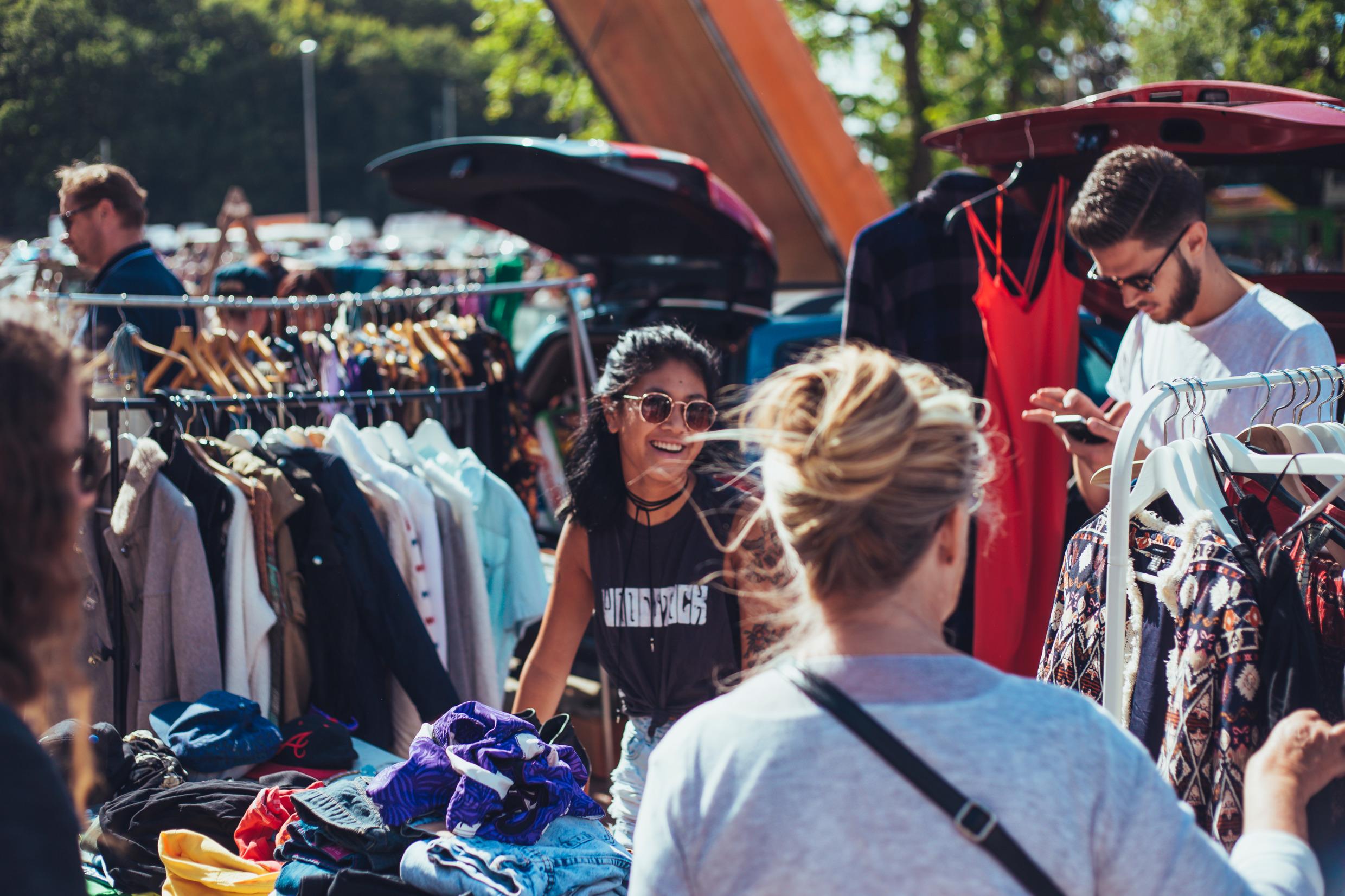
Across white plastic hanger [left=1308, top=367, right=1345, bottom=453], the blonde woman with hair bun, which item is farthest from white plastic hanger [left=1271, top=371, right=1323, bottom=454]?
the blonde woman with hair bun

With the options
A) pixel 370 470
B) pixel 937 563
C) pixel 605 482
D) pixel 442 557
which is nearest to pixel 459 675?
pixel 442 557

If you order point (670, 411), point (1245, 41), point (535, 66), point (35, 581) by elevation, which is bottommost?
point (35, 581)

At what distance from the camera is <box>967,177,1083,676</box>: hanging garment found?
4117mm

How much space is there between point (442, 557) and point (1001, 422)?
6.66 ft

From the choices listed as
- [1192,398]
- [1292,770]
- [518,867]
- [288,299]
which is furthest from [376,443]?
[1292,770]

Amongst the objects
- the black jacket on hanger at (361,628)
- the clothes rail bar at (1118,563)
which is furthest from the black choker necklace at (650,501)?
the black jacket on hanger at (361,628)

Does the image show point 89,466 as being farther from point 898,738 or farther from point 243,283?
point 243,283

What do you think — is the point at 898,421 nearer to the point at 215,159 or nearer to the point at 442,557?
the point at 442,557

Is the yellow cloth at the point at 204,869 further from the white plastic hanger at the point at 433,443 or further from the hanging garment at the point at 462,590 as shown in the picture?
the white plastic hanger at the point at 433,443

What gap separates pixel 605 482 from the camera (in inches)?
114

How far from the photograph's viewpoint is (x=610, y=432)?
294 centimetres

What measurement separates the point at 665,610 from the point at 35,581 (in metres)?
1.65

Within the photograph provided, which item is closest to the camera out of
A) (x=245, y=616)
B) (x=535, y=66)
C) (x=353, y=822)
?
(x=353, y=822)

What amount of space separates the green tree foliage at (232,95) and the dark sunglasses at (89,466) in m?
3.63
